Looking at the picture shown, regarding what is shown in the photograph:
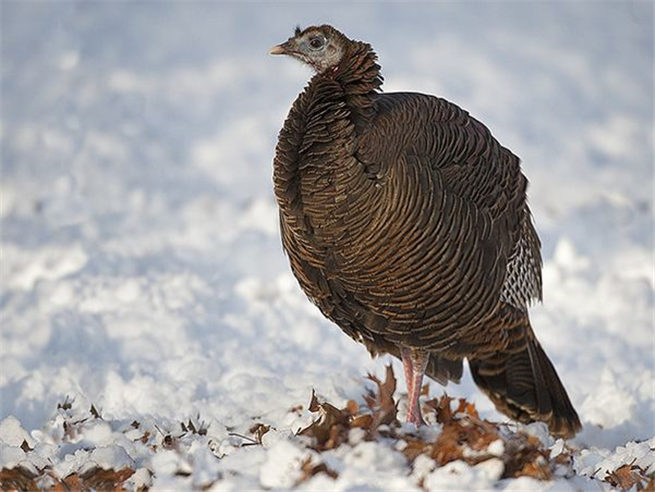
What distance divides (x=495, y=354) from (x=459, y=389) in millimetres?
809

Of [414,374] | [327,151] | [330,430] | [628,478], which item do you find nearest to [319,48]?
[327,151]

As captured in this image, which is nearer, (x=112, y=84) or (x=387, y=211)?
(x=387, y=211)

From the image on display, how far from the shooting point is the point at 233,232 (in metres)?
7.52

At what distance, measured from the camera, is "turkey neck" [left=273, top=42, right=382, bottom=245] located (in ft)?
13.0

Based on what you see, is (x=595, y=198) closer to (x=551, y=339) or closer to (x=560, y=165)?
(x=560, y=165)

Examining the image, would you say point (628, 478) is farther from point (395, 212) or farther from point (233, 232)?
point (233, 232)

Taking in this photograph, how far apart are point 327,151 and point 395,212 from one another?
0.36 m

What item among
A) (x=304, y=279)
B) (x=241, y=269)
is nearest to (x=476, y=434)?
(x=304, y=279)

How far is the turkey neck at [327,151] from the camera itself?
156 inches

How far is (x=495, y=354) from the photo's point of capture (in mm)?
4863

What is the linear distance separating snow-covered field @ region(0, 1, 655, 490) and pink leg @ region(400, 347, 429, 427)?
0.18 metres

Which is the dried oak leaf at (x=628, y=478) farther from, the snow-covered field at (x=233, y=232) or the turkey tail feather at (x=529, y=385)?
the turkey tail feather at (x=529, y=385)

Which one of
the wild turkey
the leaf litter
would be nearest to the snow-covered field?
the leaf litter

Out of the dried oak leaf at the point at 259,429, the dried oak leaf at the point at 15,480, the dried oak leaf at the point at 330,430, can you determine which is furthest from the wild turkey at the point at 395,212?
the dried oak leaf at the point at 15,480
